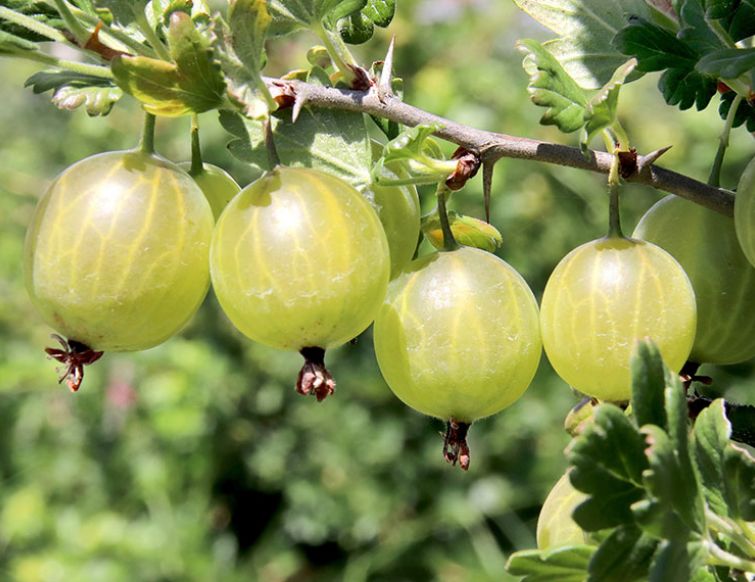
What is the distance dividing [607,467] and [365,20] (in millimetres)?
512

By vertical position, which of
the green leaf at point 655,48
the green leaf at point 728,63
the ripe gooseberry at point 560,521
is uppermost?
the green leaf at point 728,63

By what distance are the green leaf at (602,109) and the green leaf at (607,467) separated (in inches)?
8.1

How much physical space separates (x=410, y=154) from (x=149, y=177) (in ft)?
0.63

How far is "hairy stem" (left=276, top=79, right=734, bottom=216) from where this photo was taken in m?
0.73

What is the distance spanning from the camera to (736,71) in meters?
0.66

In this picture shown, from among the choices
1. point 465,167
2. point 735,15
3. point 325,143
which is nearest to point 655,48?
point 735,15

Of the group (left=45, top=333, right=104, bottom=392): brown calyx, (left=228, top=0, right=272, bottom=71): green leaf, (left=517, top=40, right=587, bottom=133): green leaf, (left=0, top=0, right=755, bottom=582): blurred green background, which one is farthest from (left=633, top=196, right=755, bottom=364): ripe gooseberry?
(left=0, top=0, right=755, bottom=582): blurred green background

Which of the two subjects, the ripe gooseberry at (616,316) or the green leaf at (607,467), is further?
the ripe gooseberry at (616,316)

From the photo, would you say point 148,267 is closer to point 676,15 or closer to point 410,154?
point 410,154

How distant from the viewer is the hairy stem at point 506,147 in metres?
0.73

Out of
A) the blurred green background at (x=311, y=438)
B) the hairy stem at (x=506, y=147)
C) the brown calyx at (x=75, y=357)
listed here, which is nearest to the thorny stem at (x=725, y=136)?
the hairy stem at (x=506, y=147)

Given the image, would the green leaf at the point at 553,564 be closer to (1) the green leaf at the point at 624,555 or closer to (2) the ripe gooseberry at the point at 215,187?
(1) the green leaf at the point at 624,555

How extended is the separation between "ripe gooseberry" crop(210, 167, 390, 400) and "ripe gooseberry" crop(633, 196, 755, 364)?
0.24 meters

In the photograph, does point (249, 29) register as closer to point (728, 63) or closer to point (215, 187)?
point (215, 187)
